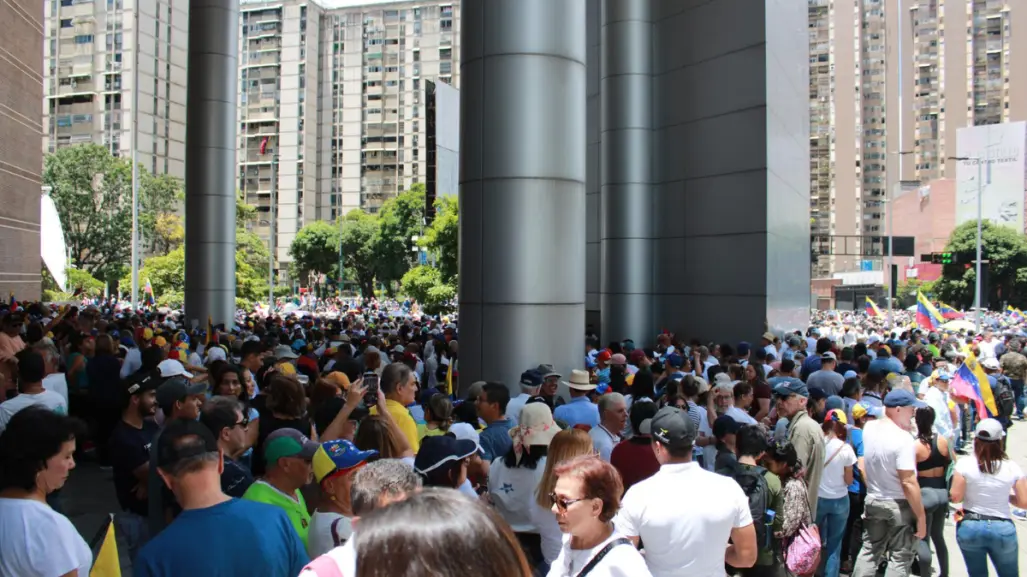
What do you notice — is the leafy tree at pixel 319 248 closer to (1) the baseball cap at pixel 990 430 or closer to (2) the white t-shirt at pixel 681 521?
(1) the baseball cap at pixel 990 430

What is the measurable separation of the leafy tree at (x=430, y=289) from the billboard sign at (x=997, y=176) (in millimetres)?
65147

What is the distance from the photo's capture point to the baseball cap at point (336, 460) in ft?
12.3

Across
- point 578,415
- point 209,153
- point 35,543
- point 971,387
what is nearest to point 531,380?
point 578,415

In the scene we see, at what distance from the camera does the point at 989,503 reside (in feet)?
20.0

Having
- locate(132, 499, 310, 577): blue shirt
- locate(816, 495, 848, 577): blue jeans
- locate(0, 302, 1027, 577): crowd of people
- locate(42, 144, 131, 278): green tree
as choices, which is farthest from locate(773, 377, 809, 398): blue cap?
locate(42, 144, 131, 278): green tree

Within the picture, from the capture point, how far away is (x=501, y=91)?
10.8m

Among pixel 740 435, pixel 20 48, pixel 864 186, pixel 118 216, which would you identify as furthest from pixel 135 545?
pixel 864 186

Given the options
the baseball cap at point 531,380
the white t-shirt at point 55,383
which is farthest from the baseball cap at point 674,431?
the white t-shirt at point 55,383

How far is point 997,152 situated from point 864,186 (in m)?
18.1

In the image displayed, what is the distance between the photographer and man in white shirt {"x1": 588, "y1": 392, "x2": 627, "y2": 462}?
6.20 metres

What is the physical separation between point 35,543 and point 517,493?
8.93 ft

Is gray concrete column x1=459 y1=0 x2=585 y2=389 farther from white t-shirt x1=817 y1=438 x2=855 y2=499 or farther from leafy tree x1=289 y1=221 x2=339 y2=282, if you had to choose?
leafy tree x1=289 y1=221 x2=339 y2=282

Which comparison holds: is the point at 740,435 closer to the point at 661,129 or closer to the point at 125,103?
the point at 661,129

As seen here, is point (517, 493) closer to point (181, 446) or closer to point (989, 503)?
point (181, 446)
